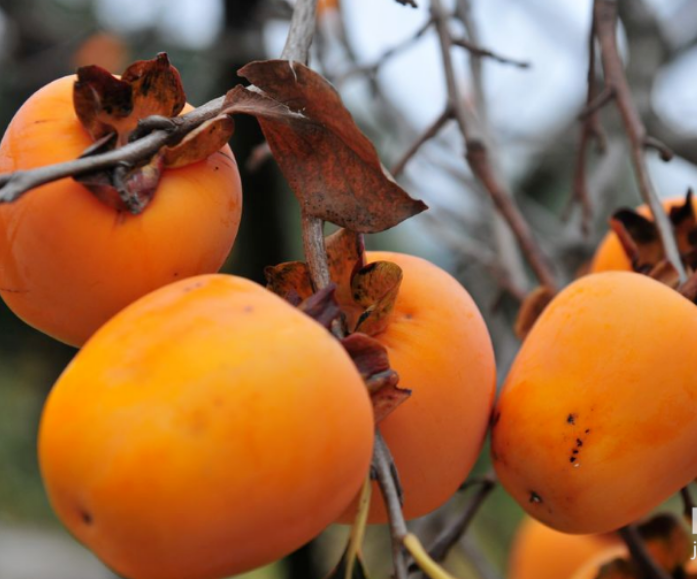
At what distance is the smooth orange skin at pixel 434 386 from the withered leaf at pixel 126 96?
196 mm

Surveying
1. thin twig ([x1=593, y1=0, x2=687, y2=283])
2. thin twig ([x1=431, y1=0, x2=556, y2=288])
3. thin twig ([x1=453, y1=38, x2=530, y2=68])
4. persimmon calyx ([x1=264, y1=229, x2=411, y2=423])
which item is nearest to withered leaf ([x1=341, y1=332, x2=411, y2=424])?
persimmon calyx ([x1=264, y1=229, x2=411, y2=423])

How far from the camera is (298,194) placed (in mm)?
587

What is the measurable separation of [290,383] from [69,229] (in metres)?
0.17

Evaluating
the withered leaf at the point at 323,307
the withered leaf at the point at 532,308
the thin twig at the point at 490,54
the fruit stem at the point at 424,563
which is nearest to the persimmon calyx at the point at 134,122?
the withered leaf at the point at 323,307

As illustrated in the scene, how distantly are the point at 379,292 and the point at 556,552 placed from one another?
74 cm

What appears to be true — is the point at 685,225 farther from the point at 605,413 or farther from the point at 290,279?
the point at 290,279

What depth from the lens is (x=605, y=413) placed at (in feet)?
2.04

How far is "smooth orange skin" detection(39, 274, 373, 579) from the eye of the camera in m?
0.44

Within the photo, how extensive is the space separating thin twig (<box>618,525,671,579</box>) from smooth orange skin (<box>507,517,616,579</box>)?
0.28 m

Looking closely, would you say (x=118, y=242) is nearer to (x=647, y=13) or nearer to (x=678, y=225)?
(x=678, y=225)

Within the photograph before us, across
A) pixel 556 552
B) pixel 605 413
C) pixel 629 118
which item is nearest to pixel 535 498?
pixel 605 413

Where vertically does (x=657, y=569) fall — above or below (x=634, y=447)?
below

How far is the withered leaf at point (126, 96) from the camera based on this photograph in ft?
1.85

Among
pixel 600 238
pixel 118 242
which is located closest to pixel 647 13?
pixel 600 238
